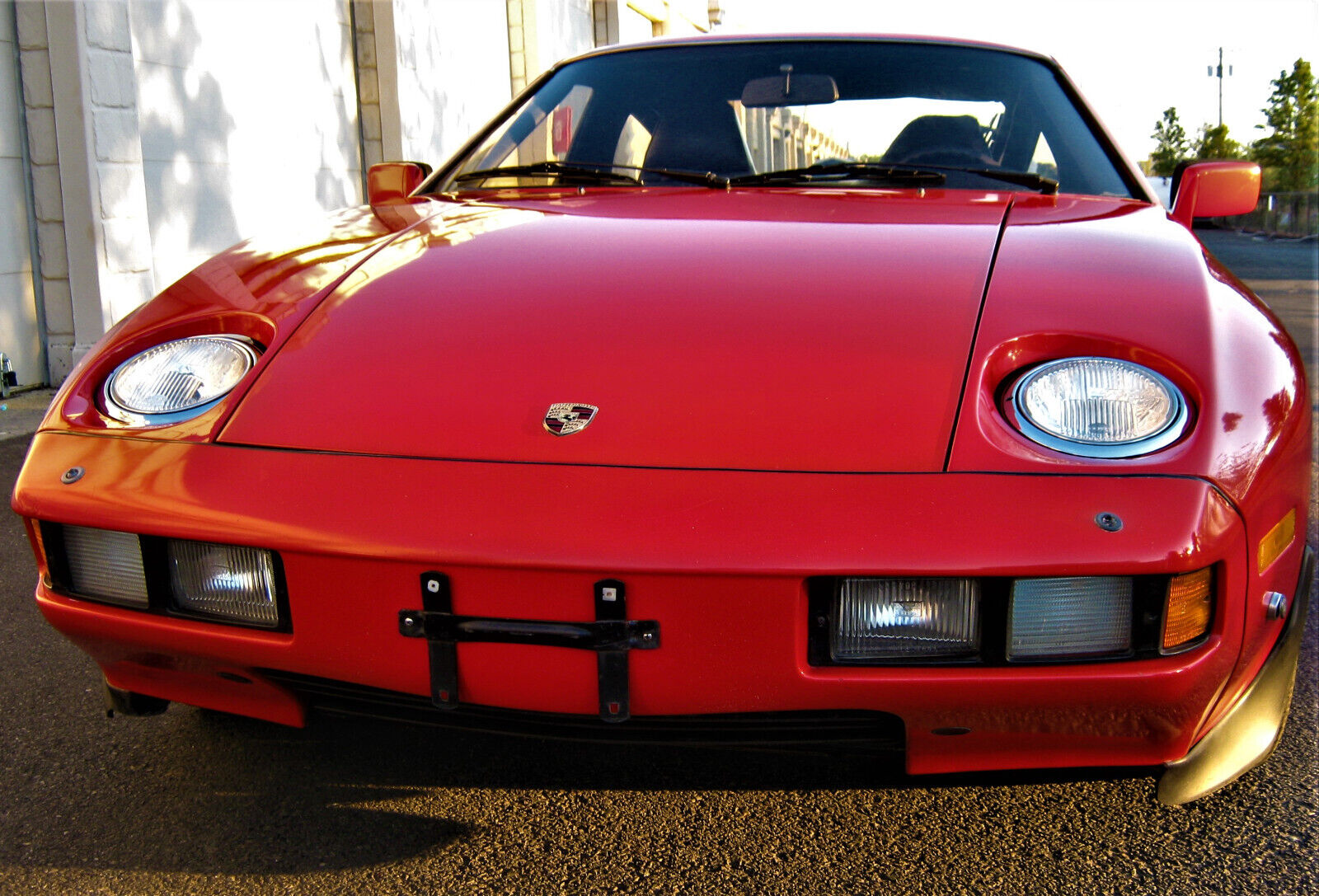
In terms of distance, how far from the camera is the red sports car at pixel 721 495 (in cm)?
127

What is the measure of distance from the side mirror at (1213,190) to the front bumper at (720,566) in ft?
3.92

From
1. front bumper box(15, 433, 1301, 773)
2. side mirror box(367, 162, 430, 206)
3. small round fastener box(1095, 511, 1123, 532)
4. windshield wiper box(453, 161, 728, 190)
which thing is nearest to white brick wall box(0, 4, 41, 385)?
side mirror box(367, 162, 430, 206)

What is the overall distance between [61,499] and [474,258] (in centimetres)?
69

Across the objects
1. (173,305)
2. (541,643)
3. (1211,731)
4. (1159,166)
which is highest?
(173,305)

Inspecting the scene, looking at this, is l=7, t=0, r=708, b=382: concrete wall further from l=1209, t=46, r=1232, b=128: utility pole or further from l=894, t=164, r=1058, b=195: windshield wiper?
l=1209, t=46, r=1232, b=128: utility pole

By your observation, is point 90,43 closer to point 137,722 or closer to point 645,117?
point 645,117

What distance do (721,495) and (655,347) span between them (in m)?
0.29

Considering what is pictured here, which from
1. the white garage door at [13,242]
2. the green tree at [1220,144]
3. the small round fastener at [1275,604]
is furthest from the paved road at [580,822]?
the green tree at [1220,144]

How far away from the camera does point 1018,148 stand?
237 centimetres

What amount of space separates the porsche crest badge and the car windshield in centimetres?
91

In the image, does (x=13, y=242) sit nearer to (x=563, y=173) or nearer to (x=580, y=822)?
(x=563, y=173)

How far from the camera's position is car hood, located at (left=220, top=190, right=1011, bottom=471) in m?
1.38

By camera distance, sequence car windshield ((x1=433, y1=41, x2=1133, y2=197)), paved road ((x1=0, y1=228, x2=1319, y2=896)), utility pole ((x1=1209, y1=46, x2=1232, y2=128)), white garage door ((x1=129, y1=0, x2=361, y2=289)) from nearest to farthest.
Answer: paved road ((x1=0, y1=228, x2=1319, y2=896)) < car windshield ((x1=433, y1=41, x2=1133, y2=197)) < white garage door ((x1=129, y1=0, x2=361, y2=289)) < utility pole ((x1=1209, y1=46, x2=1232, y2=128))

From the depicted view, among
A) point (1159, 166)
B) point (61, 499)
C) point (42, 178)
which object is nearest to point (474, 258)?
point (61, 499)
